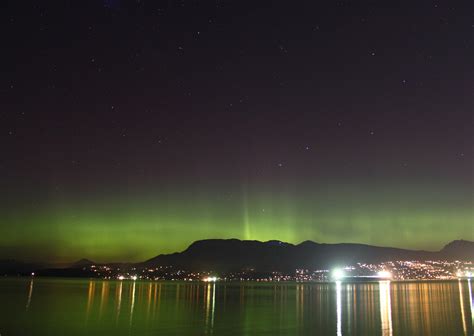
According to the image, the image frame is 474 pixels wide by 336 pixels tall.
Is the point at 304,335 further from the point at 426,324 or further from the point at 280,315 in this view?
the point at 280,315

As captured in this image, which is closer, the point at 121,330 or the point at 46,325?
the point at 121,330

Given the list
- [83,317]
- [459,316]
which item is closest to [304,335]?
[459,316]

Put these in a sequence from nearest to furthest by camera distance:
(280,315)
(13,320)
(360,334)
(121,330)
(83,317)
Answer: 1. (360,334)
2. (121,330)
3. (13,320)
4. (83,317)
5. (280,315)

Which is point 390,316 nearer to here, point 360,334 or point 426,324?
point 426,324

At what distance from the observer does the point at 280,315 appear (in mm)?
49500

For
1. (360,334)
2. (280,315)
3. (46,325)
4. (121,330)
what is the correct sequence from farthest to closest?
1. (280,315)
2. (46,325)
3. (121,330)
4. (360,334)

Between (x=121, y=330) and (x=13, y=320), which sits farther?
(x=13, y=320)

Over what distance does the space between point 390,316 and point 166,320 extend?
20732 mm

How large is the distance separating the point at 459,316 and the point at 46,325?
35918 mm

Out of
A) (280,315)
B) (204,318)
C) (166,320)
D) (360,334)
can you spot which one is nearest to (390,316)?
(280,315)

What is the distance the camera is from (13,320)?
4294 centimetres

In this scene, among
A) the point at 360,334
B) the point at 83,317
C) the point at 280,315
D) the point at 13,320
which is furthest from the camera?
the point at 280,315

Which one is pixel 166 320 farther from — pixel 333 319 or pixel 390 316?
pixel 390 316

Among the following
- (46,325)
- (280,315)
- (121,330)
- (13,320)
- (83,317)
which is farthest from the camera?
(280,315)
